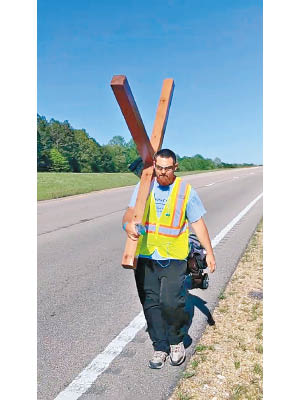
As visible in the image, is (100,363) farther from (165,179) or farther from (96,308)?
(165,179)

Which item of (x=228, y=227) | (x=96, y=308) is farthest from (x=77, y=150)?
(x=96, y=308)

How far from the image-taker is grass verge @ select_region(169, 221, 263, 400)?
2980 millimetres

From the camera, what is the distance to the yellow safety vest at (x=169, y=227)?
328 centimetres

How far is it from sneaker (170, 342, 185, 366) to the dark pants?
39 mm

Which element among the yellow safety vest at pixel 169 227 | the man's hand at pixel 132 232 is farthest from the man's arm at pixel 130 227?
the yellow safety vest at pixel 169 227

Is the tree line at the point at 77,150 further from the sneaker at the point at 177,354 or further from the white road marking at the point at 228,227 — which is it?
the sneaker at the point at 177,354

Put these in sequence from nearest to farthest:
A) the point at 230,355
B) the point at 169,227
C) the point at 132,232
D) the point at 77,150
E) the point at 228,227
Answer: the point at 132,232, the point at 169,227, the point at 230,355, the point at 228,227, the point at 77,150

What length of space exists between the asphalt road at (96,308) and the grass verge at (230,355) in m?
0.12

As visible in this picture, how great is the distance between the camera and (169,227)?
3291mm

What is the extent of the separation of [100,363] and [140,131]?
1.89 metres

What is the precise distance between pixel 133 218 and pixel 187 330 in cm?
161

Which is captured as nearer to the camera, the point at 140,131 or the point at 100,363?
the point at 140,131
